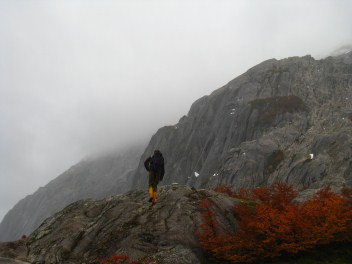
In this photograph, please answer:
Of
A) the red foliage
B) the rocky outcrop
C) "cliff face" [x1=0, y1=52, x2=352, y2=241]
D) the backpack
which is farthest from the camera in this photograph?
"cliff face" [x1=0, y1=52, x2=352, y2=241]

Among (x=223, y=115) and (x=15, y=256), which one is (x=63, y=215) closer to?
(x=15, y=256)

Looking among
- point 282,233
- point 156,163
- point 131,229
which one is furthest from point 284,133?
point 282,233

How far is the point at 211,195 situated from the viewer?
113 feet

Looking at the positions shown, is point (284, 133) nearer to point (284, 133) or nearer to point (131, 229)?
point (284, 133)

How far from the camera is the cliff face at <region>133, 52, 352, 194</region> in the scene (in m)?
121

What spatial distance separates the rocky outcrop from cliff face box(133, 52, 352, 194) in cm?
7865

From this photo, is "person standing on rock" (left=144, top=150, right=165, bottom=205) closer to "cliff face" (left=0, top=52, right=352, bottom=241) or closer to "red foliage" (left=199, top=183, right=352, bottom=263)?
"red foliage" (left=199, top=183, right=352, bottom=263)

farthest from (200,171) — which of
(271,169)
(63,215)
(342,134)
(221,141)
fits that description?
(63,215)

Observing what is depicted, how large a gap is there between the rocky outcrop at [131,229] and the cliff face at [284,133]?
78.7m

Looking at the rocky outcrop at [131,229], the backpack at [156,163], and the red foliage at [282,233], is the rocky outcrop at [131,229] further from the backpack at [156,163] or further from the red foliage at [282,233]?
the backpack at [156,163]

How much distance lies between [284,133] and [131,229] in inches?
5259

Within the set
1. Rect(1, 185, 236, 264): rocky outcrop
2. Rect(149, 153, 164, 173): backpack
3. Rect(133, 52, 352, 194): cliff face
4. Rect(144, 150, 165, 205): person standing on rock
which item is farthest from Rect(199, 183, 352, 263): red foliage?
Rect(133, 52, 352, 194): cliff face

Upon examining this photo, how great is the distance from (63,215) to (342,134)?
108130mm

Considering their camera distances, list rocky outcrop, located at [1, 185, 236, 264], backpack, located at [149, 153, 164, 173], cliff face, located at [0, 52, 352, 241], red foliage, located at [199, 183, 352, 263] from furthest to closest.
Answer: cliff face, located at [0, 52, 352, 241]
backpack, located at [149, 153, 164, 173]
rocky outcrop, located at [1, 185, 236, 264]
red foliage, located at [199, 183, 352, 263]
